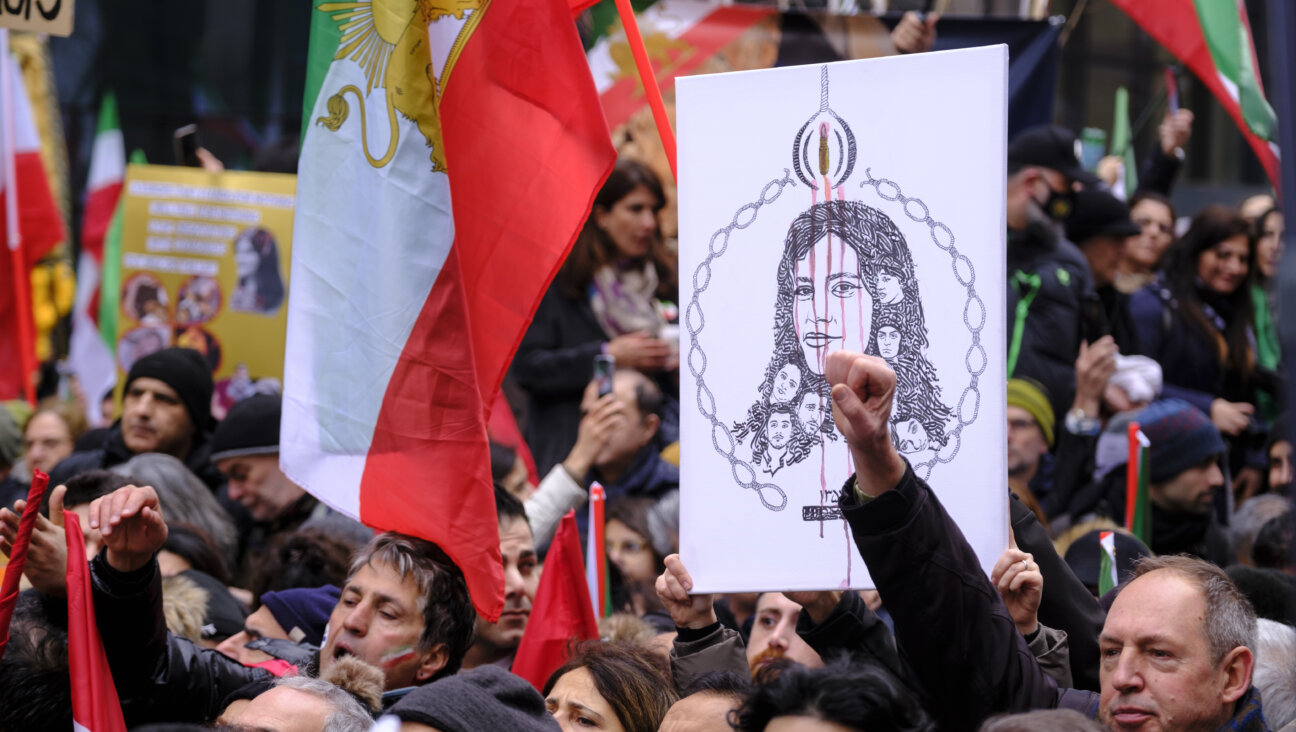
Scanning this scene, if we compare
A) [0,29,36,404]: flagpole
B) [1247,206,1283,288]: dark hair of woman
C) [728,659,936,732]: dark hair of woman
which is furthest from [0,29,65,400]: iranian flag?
[1247,206,1283,288]: dark hair of woman

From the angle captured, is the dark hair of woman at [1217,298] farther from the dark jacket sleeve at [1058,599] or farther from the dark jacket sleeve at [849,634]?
the dark jacket sleeve at [849,634]

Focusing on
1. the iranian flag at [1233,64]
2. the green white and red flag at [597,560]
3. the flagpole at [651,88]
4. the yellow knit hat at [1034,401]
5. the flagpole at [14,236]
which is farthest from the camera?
the flagpole at [14,236]

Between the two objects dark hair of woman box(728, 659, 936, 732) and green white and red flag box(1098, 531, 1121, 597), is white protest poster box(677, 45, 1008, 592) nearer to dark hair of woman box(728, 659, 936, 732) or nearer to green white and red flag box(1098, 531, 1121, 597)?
dark hair of woman box(728, 659, 936, 732)

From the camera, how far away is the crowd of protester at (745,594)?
2754 mm

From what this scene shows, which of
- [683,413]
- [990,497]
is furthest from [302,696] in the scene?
[990,497]

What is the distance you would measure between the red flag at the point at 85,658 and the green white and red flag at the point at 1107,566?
2.47 meters

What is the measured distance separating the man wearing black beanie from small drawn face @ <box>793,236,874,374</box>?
3.57 m

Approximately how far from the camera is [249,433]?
573 centimetres

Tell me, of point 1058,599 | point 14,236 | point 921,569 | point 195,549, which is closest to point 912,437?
point 921,569

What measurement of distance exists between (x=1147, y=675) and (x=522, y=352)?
3699 millimetres

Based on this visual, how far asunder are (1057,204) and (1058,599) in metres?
3.30

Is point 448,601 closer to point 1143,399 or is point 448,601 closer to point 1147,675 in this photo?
point 1147,675

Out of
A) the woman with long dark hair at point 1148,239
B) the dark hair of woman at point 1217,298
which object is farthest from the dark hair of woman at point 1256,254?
the woman with long dark hair at point 1148,239

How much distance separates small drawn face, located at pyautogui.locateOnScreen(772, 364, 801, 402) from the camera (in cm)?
309
